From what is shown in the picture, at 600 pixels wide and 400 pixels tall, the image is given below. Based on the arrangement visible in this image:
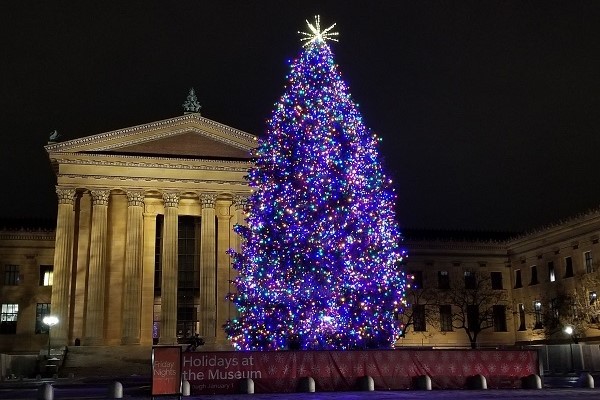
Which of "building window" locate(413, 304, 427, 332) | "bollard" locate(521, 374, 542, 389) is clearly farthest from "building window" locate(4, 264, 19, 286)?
"bollard" locate(521, 374, 542, 389)

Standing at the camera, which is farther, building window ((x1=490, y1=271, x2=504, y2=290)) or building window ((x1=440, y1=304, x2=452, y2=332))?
building window ((x1=490, y1=271, x2=504, y2=290))

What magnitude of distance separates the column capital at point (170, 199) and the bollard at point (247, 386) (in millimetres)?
30021

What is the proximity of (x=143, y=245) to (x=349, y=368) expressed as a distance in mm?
31231

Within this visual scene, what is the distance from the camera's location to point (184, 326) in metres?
55.1

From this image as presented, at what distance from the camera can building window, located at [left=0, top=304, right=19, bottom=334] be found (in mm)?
58875

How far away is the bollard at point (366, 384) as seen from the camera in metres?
25.3

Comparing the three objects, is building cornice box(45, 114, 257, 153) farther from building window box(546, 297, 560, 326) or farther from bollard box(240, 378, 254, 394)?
bollard box(240, 378, 254, 394)

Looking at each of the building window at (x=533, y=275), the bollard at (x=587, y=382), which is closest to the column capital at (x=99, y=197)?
the bollard at (x=587, y=382)

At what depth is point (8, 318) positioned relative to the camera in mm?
59500

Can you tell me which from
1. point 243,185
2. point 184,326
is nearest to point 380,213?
point 243,185

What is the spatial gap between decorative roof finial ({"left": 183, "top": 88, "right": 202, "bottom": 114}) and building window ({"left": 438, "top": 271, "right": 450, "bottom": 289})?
27267 mm

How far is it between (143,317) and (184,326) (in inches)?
128

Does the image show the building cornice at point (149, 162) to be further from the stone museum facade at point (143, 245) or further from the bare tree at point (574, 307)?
Result: the bare tree at point (574, 307)

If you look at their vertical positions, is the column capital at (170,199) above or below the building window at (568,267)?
above
